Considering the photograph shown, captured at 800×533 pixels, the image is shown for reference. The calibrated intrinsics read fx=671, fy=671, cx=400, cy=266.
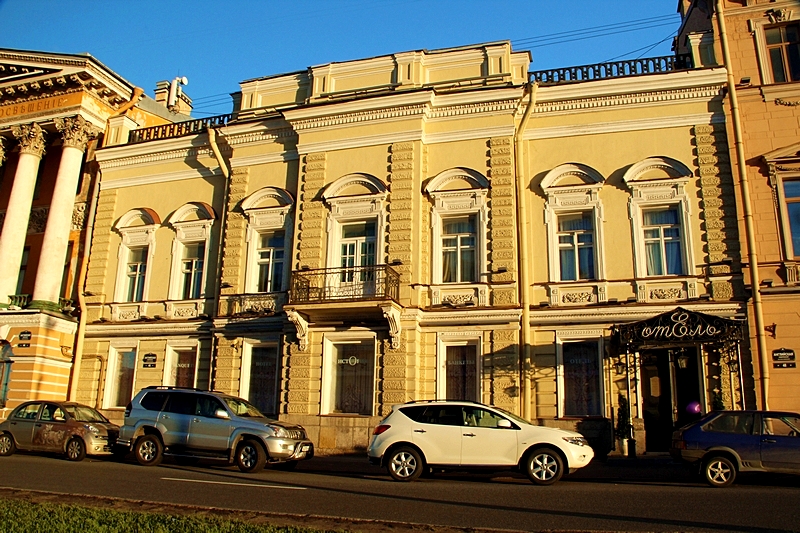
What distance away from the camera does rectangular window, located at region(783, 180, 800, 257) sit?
17484 mm

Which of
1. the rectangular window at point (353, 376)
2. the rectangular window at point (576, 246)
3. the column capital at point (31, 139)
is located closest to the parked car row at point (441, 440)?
the rectangular window at point (353, 376)

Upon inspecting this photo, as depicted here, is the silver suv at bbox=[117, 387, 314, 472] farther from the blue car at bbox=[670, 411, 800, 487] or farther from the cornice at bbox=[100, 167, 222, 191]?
the cornice at bbox=[100, 167, 222, 191]

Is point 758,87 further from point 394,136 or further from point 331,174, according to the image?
point 331,174

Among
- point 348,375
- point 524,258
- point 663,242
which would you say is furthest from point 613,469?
point 348,375

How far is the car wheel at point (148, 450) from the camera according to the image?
14836 millimetres

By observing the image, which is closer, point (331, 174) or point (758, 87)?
point (758, 87)

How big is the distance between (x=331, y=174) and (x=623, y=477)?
39.4 feet

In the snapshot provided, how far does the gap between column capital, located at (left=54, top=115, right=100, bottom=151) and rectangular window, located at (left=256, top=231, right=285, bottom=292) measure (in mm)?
8537

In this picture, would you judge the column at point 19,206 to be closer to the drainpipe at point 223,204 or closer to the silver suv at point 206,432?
the drainpipe at point 223,204

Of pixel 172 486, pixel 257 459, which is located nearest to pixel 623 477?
pixel 257 459

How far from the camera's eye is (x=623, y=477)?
13.4 m

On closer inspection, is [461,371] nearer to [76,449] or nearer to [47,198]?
[76,449]

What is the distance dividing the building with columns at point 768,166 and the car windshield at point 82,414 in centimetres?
1664

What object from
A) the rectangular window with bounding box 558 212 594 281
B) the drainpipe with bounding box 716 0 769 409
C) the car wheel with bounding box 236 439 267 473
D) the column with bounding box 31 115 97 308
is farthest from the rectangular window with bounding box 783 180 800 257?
the column with bounding box 31 115 97 308
